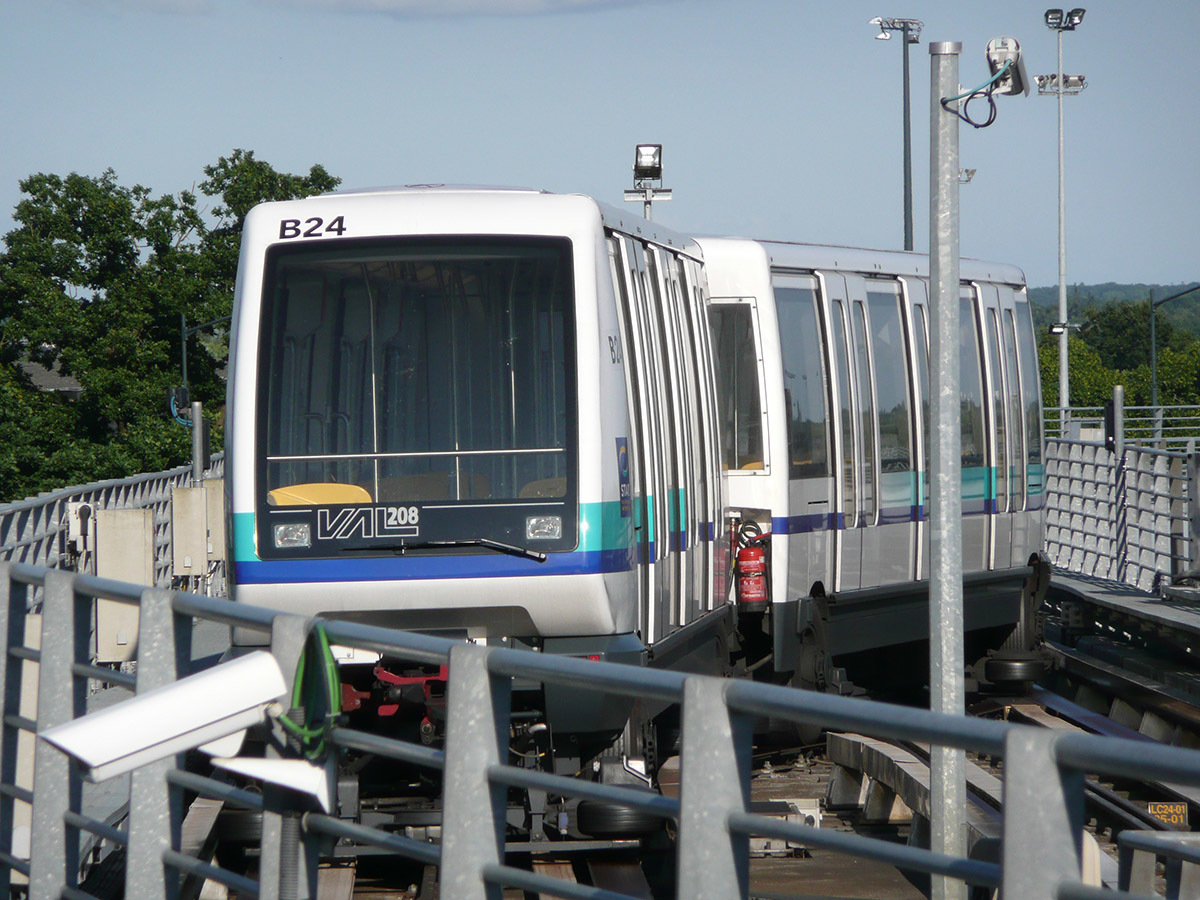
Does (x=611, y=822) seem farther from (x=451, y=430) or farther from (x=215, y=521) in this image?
(x=215, y=521)

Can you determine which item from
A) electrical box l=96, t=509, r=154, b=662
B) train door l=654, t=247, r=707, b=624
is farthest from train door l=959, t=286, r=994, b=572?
electrical box l=96, t=509, r=154, b=662

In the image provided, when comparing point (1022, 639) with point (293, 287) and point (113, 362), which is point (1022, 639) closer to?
point (293, 287)

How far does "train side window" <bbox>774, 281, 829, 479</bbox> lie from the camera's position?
41.5ft

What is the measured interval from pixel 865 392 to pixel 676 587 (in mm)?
3974

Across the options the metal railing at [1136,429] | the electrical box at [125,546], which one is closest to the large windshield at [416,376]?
the electrical box at [125,546]

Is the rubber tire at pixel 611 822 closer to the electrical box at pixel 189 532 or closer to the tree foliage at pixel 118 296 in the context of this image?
the electrical box at pixel 189 532

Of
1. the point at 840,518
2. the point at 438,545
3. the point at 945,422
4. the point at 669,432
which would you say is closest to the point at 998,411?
the point at 840,518

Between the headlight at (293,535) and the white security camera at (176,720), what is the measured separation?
452 centimetres

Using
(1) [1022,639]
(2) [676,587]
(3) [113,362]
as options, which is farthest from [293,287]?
(3) [113,362]

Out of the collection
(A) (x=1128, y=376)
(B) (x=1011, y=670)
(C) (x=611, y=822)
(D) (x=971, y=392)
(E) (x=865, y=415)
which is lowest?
(B) (x=1011, y=670)

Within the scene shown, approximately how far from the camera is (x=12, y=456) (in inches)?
2399

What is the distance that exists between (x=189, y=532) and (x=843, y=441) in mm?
6578

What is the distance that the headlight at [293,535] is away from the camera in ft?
28.5

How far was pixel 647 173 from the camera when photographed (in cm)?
1964
